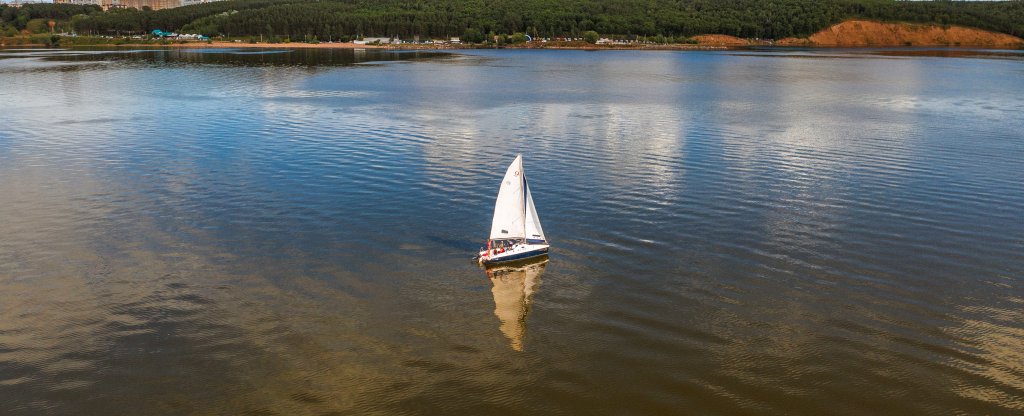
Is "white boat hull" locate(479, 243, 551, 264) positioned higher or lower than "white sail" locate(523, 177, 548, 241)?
lower

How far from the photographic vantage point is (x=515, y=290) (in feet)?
102

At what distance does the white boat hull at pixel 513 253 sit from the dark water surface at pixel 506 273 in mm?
873

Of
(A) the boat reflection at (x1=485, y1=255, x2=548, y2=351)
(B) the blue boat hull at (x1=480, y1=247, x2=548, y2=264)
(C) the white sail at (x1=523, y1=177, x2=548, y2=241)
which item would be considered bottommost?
(A) the boat reflection at (x1=485, y1=255, x2=548, y2=351)

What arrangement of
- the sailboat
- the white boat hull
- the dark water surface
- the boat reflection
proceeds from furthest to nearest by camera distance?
the sailboat < the white boat hull < the boat reflection < the dark water surface

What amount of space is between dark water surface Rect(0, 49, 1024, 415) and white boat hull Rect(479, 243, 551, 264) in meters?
0.87

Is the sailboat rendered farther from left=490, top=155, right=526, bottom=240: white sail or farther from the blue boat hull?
the blue boat hull

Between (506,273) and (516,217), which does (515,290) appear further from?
(516,217)

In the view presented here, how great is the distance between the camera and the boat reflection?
2728 centimetres

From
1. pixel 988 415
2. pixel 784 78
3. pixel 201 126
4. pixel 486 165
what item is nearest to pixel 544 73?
pixel 784 78

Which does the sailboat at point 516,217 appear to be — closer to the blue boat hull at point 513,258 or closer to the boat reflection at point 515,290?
the blue boat hull at point 513,258

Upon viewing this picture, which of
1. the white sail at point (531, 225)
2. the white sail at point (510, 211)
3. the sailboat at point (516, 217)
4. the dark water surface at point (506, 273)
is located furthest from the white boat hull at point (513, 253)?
the dark water surface at point (506, 273)

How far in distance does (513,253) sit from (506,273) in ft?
3.22

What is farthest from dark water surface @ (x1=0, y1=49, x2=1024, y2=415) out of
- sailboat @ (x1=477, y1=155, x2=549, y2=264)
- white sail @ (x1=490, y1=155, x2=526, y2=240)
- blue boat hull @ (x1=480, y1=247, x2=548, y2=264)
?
white sail @ (x1=490, y1=155, x2=526, y2=240)

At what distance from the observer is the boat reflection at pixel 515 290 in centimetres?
2728
